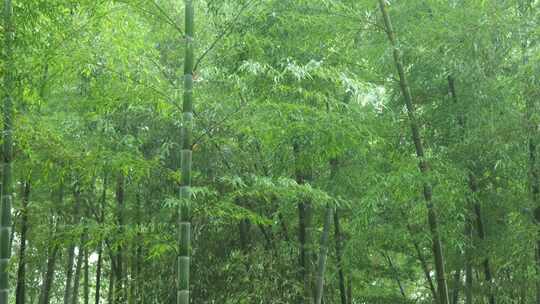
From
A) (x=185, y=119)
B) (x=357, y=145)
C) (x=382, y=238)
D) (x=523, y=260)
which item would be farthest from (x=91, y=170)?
(x=523, y=260)

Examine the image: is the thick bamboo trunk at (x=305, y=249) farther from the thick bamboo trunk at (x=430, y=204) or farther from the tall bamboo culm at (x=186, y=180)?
the tall bamboo culm at (x=186, y=180)

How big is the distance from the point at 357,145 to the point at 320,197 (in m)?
0.56

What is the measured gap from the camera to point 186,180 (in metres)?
4.06

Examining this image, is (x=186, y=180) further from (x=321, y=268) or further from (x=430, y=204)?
(x=321, y=268)

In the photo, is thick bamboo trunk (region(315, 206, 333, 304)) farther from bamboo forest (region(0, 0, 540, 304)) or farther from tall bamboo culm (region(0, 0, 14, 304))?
tall bamboo culm (region(0, 0, 14, 304))

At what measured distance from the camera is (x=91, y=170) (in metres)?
4.73

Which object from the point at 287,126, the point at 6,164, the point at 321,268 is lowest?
the point at 321,268

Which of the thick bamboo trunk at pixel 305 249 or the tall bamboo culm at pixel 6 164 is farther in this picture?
the thick bamboo trunk at pixel 305 249

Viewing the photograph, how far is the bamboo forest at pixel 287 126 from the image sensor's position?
14.7ft

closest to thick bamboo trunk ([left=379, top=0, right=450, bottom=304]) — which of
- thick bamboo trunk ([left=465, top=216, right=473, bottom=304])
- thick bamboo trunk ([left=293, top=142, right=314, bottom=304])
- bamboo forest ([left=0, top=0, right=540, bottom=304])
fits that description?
bamboo forest ([left=0, top=0, right=540, bottom=304])

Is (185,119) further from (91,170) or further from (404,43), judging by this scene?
(404,43)

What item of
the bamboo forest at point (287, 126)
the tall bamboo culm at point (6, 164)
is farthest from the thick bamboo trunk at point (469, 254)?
the tall bamboo culm at point (6, 164)

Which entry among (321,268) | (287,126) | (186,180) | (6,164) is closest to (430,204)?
(287,126)

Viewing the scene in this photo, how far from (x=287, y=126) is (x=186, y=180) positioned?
956mm
